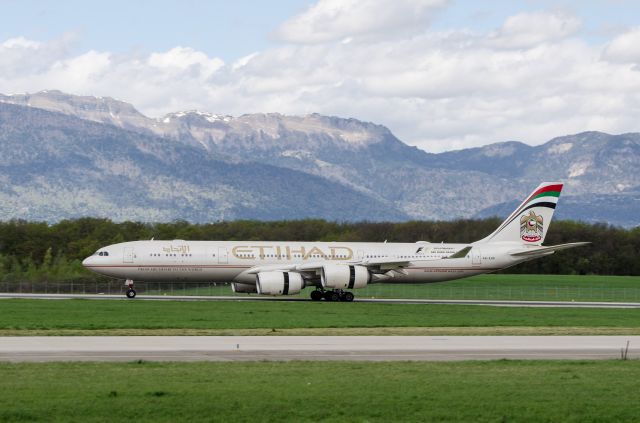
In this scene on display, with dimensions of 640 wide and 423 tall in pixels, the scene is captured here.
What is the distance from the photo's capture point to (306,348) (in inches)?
1243

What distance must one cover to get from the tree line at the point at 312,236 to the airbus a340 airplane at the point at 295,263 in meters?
52.2

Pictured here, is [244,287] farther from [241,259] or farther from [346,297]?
[346,297]

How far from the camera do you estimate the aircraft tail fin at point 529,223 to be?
7044 centimetres

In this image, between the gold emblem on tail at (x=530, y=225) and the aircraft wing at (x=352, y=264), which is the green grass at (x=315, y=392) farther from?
the gold emblem on tail at (x=530, y=225)

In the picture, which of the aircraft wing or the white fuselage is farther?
the aircraft wing

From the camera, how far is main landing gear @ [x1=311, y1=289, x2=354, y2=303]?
205 feet

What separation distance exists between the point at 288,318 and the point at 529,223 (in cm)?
2962

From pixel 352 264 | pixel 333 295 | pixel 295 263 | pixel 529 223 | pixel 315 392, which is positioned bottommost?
pixel 315 392

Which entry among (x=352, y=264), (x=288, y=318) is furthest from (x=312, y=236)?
(x=288, y=318)

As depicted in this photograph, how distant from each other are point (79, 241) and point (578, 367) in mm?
108381

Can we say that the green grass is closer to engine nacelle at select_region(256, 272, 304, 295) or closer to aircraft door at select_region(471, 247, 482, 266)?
engine nacelle at select_region(256, 272, 304, 295)

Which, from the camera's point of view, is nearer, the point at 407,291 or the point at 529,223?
the point at 529,223

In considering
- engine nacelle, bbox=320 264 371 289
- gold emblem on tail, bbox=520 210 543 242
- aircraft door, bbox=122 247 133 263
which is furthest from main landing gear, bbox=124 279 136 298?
gold emblem on tail, bbox=520 210 543 242

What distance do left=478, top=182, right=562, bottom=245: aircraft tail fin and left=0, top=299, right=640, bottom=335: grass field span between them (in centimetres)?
1242
